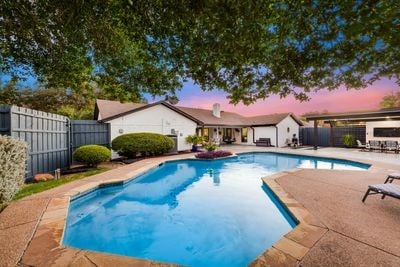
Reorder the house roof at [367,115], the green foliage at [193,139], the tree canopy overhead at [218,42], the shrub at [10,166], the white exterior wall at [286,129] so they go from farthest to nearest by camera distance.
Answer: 1. the white exterior wall at [286,129]
2. the green foliage at [193,139]
3. the house roof at [367,115]
4. the shrub at [10,166]
5. the tree canopy overhead at [218,42]

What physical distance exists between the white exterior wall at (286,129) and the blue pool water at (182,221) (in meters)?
15.6

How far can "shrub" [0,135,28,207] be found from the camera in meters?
4.75

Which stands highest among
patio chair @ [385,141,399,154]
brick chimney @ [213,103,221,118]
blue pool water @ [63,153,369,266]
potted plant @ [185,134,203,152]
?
brick chimney @ [213,103,221,118]

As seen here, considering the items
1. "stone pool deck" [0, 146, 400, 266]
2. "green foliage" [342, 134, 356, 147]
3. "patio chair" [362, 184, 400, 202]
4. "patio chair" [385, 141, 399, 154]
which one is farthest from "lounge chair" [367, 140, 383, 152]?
"patio chair" [362, 184, 400, 202]

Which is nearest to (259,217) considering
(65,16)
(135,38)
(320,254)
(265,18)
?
(320,254)

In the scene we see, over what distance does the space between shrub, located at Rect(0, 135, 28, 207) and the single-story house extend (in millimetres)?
8730

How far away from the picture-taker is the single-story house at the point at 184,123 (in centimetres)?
1573

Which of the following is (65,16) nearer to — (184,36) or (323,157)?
(184,36)

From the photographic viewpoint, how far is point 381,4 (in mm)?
2342

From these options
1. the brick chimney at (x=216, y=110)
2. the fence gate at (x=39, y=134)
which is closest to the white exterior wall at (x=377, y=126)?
the brick chimney at (x=216, y=110)

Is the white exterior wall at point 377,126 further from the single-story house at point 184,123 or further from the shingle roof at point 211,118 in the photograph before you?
the shingle roof at point 211,118

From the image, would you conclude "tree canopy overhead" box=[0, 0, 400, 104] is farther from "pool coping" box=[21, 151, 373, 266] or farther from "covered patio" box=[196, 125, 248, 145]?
"covered patio" box=[196, 125, 248, 145]

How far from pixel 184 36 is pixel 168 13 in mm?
426

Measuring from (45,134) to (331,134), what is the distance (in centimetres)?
2536
